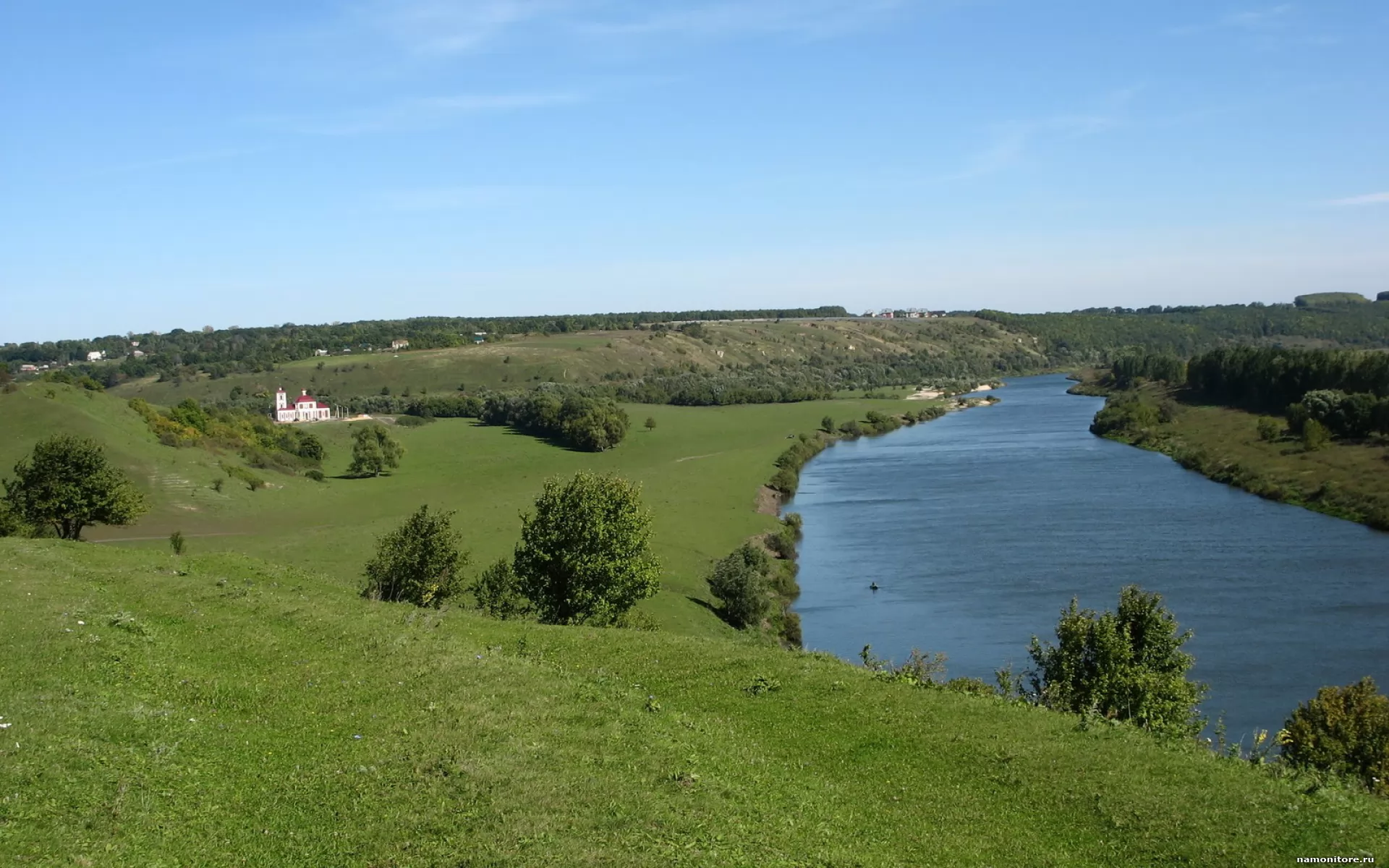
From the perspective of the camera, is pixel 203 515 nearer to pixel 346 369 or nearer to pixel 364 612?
pixel 364 612

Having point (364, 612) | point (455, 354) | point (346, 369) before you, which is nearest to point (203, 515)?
point (364, 612)

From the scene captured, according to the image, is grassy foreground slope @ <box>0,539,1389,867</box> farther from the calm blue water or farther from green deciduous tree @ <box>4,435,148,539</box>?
the calm blue water

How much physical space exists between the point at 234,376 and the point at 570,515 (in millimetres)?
128389

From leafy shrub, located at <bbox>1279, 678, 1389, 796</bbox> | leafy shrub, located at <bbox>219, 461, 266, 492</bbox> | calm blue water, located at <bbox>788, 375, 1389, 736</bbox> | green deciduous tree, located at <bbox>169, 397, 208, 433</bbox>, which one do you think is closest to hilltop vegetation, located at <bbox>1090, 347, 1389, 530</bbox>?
calm blue water, located at <bbox>788, 375, 1389, 736</bbox>

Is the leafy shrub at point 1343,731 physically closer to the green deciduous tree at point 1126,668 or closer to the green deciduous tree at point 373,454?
the green deciduous tree at point 1126,668

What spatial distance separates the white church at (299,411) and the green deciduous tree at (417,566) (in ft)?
281

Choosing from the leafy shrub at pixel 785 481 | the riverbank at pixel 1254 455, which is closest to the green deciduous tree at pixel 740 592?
the leafy shrub at pixel 785 481

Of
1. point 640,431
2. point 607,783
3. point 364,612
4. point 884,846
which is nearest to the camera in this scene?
point 884,846

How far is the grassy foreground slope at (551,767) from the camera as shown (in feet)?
30.7

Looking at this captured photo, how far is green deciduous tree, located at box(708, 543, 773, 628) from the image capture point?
135ft

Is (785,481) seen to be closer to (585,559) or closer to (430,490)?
(430,490)

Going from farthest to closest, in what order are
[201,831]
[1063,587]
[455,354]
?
[455,354]
[1063,587]
[201,831]

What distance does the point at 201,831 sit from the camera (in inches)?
364

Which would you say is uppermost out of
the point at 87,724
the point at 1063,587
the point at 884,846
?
the point at 87,724
